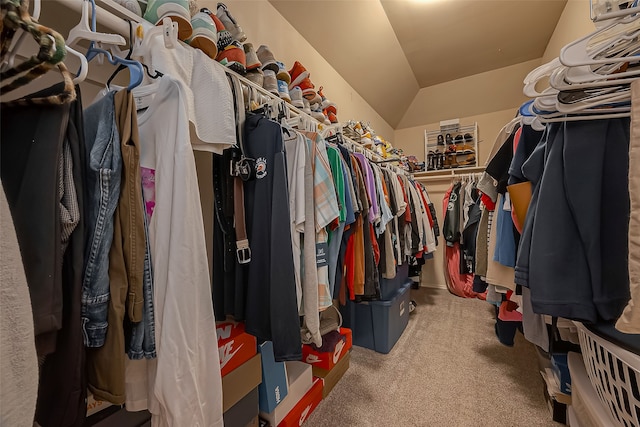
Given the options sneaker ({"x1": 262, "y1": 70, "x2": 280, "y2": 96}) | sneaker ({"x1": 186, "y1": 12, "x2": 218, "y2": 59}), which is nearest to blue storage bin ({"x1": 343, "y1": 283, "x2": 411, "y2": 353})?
sneaker ({"x1": 262, "y1": 70, "x2": 280, "y2": 96})

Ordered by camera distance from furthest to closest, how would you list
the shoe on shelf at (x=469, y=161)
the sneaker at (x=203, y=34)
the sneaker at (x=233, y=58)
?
the shoe on shelf at (x=469, y=161)
the sneaker at (x=233, y=58)
the sneaker at (x=203, y=34)

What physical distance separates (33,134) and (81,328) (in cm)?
33

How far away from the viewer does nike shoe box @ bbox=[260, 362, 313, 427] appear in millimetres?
1045

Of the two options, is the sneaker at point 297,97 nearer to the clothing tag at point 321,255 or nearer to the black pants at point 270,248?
the black pants at point 270,248

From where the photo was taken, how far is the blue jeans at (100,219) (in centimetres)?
45

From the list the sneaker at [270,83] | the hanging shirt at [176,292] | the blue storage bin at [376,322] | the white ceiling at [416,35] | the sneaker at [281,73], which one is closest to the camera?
the hanging shirt at [176,292]

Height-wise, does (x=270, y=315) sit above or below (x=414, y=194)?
below

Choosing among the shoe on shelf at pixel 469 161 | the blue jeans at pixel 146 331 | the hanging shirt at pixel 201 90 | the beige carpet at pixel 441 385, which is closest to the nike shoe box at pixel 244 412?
the beige carpet at pixel 441 385

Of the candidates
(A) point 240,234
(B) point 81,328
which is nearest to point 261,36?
(A) point 240,234

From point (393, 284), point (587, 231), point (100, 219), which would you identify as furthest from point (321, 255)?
point (393, 284)

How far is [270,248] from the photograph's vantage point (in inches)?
31.2

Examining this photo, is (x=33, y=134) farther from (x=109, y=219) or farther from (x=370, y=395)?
(x=370, y=395)

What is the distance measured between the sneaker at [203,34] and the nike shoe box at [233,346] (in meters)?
1.00

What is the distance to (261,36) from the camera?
1.56 meters
